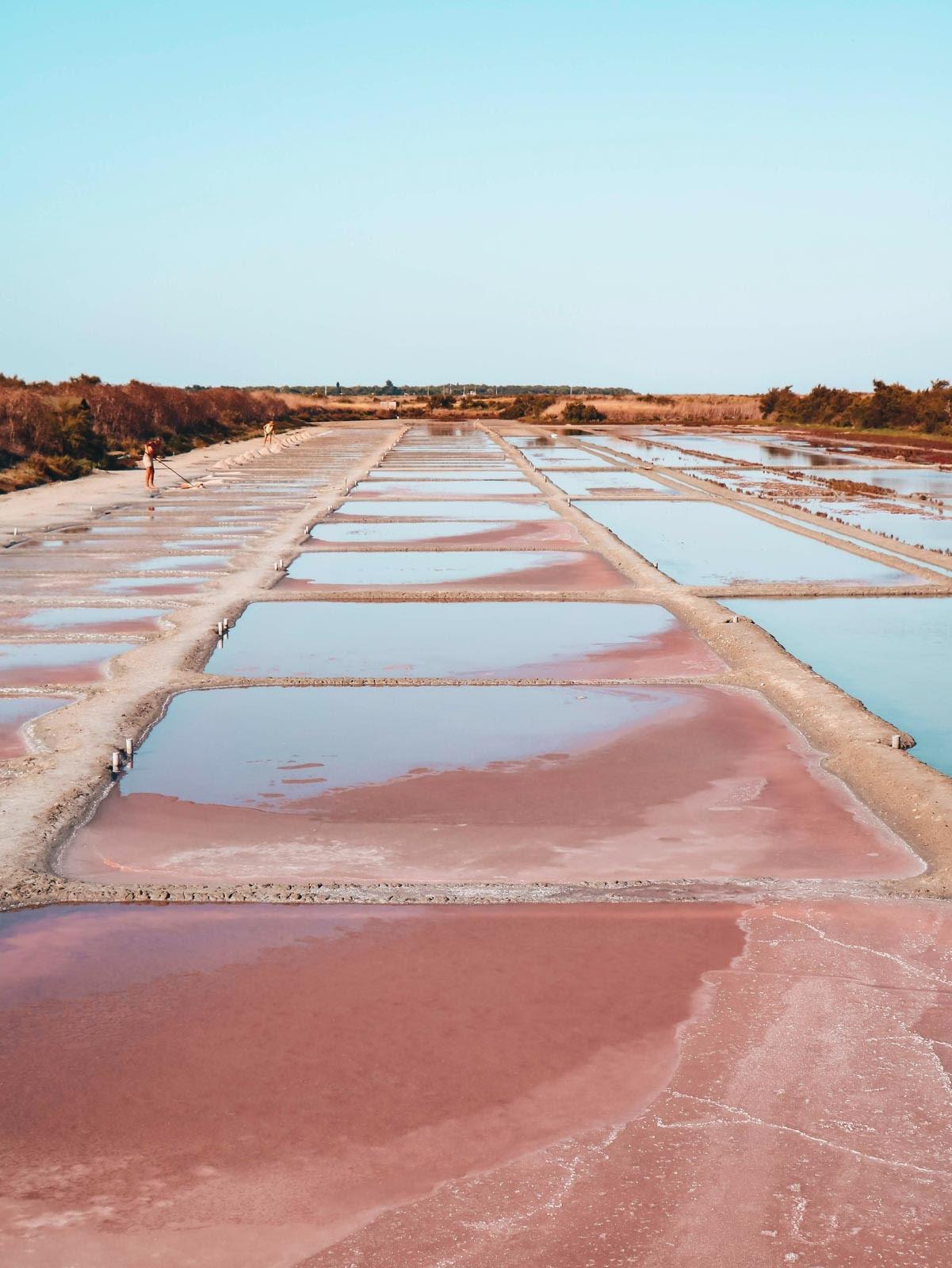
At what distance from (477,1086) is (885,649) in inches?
310

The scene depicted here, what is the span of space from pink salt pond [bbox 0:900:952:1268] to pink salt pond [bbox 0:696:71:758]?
2.36 meters

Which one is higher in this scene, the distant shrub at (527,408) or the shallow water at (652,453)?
the distant shrub at (527,408)

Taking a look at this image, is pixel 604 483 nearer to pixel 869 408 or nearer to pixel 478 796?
pixel 478 796

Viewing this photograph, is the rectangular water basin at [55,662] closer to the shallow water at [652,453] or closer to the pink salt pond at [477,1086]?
the pink salt pond at [477,1086]

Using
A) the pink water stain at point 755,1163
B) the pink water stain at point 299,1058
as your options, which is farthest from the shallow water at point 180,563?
the pink water stain at point 755,1163

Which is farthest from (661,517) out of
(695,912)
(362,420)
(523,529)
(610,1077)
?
(362,420)

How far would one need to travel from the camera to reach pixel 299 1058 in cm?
419

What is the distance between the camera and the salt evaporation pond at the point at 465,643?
9.91 m

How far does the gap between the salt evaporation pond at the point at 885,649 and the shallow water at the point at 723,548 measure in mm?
1406

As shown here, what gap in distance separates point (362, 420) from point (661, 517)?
52.7 m

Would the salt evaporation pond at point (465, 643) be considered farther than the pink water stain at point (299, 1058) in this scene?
Yes

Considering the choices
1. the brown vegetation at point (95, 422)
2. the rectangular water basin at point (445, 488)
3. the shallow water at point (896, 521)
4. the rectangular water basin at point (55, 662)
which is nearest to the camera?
the rectangular water basin at point (55, 662)

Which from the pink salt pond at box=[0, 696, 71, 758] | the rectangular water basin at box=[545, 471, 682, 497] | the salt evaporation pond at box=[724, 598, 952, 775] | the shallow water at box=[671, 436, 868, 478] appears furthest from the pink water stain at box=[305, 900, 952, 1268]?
the shallow water at box=[671, 436, 868, 478]

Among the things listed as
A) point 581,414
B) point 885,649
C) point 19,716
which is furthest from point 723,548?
point 581,414
